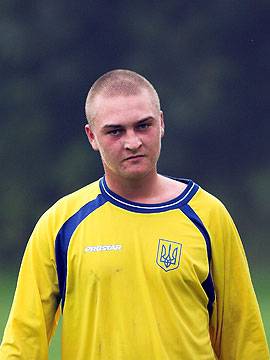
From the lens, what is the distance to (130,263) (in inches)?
126

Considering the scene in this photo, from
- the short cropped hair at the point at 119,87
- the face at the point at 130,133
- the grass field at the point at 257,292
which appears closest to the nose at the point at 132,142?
the face at the point at 130,133

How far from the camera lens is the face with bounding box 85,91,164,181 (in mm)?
3205

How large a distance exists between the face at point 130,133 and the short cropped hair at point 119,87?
21 mm

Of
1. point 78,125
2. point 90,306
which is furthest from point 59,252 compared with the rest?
point 78,125

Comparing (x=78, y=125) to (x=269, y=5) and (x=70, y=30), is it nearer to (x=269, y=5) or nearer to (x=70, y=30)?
(x=70, y=30)

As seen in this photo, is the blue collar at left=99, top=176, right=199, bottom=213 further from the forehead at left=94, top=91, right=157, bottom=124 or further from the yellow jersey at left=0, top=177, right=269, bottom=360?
the forehead at left=94, top=91, right=157, bottom=124

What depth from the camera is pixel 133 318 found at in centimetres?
318

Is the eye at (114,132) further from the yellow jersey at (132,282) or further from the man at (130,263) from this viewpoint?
the yellow jersey at (132,282)

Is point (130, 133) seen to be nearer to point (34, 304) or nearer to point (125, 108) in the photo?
point (125, 108)

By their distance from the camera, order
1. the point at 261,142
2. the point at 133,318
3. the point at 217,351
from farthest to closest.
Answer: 1. the point at 261,142
2. the point at 217,351
3. the point at 133,318

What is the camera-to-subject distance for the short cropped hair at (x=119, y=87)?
10.8 ft

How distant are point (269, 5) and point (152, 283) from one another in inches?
236

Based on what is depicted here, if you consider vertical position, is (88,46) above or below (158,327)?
above

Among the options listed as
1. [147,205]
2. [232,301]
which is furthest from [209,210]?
[232,301]
